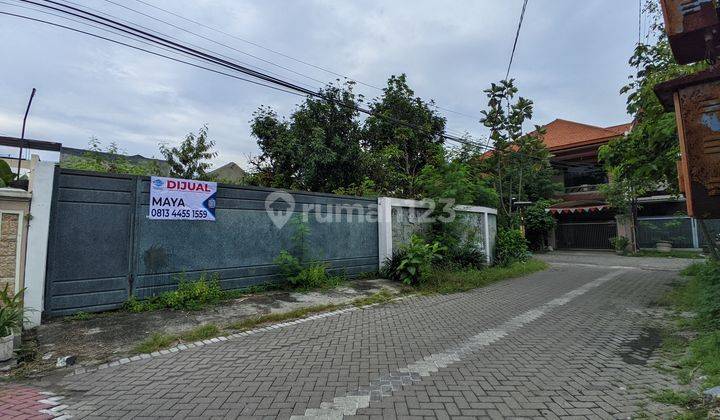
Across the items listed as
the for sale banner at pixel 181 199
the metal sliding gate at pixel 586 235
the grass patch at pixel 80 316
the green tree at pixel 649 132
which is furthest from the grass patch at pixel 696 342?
the metal sliding gate at pixel 586 235

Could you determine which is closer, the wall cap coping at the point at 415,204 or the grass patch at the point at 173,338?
the grass patch at the point at 173,338

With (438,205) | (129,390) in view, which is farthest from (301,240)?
(129,390)

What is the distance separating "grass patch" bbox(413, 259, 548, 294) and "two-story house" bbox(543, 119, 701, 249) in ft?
39.7

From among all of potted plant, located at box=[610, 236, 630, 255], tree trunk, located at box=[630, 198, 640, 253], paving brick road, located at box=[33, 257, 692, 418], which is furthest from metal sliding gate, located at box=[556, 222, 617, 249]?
paving brick road, located at box=[33, 257, 692, 418]

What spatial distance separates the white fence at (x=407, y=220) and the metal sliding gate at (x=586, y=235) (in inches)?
519

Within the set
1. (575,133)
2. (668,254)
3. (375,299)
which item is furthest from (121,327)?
(575,133)

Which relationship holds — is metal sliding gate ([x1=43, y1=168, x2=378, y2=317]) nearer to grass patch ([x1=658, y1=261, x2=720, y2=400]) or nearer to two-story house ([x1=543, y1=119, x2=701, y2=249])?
grass patch ([x1=658, y1=261, x2=720, y2=400])

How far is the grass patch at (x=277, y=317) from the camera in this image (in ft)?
18.4

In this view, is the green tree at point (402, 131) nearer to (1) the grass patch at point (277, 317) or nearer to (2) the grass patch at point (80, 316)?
(1) the grass patch at point (277, 317)

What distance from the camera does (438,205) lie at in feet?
36.7

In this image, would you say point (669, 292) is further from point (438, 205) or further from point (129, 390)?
point (129, 390)

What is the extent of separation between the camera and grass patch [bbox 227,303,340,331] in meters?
5.61

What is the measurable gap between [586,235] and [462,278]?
17.1 metres

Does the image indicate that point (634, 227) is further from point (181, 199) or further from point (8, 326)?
point (8, 326)
